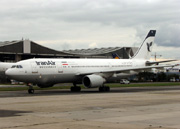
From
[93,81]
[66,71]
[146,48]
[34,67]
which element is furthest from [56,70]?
[146,48]

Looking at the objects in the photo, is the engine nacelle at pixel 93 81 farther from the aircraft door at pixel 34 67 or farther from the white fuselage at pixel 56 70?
the aircraft door at pixel 34 67

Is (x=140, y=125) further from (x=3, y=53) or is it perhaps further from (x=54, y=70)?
(x=3, y=53)

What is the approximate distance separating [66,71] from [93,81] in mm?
3595

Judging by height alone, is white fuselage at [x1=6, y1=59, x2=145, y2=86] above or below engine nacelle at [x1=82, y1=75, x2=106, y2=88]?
above

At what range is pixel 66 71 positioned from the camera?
39.3 meters

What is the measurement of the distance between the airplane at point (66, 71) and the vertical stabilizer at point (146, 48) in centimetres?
379

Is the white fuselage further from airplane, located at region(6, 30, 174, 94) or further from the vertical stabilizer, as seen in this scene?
the vertical stabilizer

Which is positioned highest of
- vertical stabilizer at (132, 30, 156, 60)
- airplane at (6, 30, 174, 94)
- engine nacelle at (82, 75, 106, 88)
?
vertical stabilizer at (132, 30, 156, 60)

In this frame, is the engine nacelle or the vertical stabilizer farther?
the vertical stabilizer

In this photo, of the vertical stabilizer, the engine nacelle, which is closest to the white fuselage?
the engine nacelle

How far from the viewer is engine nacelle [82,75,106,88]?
38.2m

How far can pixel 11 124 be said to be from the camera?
1356 cm

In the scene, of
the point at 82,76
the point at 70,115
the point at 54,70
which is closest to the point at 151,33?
the point at 82,76

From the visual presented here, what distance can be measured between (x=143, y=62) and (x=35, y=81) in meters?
18.3
